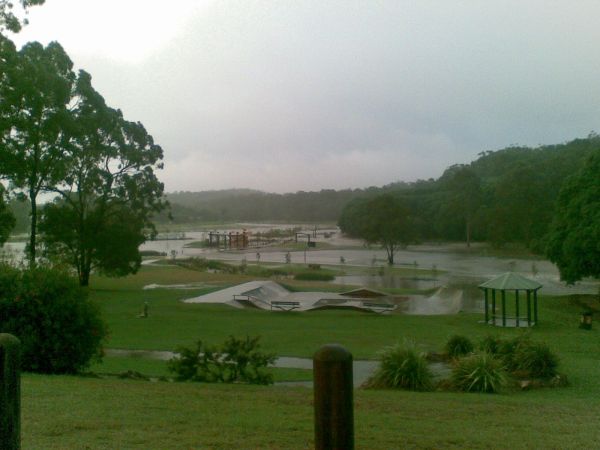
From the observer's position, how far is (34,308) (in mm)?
11438

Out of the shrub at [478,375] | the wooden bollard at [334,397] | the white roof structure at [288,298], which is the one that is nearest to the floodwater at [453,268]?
the white roof structure at [288,298]

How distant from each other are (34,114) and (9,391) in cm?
3045

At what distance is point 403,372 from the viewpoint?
12.0 m

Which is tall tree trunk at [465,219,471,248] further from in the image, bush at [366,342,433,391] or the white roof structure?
bush at [366,342,433,391]

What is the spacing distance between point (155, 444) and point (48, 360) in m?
6.48

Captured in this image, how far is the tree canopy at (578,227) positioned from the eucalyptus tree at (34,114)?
27165 millimetres

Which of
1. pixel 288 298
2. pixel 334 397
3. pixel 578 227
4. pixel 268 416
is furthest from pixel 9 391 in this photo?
pixel 578 227

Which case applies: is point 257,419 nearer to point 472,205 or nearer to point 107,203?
point 107,203

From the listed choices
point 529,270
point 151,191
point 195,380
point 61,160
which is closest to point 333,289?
point 151,191

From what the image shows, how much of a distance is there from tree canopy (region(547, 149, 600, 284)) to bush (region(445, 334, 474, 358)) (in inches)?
771

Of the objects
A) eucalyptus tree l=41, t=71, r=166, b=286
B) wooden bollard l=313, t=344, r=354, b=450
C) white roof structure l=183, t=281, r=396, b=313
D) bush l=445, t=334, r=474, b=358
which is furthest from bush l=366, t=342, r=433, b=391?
eucalyptus tree l=41, t=71, r=166, b=286

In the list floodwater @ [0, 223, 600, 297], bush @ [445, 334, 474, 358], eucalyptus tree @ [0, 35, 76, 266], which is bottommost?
floodwater @ [0, 223, 600, 297]

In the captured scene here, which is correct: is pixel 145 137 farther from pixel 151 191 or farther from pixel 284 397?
pixel 284 397

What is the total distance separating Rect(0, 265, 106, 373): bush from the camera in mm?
11320
